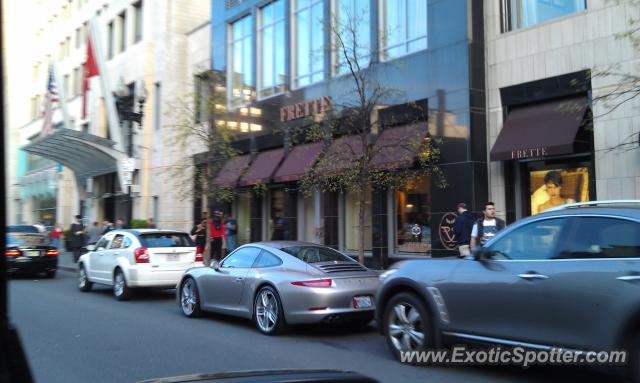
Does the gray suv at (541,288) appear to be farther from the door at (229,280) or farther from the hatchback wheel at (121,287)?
the hatchback wheel at (121,287)

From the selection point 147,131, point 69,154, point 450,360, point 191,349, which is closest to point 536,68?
point 450,360

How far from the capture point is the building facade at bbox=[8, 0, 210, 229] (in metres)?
27.0

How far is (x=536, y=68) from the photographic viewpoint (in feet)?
44.5

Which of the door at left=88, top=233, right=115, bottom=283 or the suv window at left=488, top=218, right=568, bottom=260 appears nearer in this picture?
the suv window at left=488, top=218, right=568, bottom=260

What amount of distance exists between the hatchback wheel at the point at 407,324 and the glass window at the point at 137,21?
28.9m

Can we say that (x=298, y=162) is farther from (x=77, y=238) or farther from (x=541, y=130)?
(x=77, y=238)

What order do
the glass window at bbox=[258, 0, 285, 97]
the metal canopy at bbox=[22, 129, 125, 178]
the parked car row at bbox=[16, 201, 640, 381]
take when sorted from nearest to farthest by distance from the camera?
the parked car row at bbox=[16, 201, 640, 381] < the glass window at bbox=[258, 0, 285, 97] < the metal canopy at bbox=[22, 129, 125, 178]

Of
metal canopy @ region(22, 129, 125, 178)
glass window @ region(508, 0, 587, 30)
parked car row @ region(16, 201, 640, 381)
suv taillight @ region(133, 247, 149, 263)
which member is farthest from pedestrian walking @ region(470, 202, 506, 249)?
metal canopy @ region(22, 129, 125, 178)

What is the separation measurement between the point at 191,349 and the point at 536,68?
10491 millimetres

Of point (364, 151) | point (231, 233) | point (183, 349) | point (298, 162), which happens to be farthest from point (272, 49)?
point (183, 349)

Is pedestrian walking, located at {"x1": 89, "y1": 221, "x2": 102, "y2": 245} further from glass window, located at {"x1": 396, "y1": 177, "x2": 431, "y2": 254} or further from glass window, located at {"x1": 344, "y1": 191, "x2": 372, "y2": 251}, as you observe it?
glass window, located at {"x1": 396, "y1": 177, "x2": 431, "y2": 254}

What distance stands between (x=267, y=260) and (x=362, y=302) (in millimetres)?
1742

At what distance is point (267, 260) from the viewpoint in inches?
352

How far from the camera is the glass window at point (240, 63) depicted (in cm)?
2308
